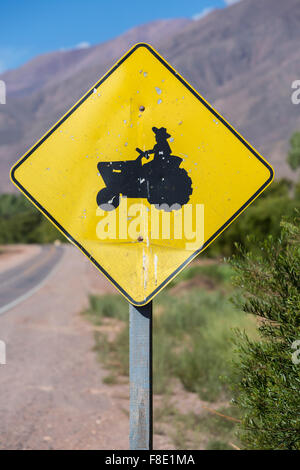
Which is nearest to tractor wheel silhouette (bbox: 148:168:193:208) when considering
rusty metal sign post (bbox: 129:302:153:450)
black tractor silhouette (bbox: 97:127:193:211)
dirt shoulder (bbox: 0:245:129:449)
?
black tractor silhouette (bbox: 97:127:193:211)

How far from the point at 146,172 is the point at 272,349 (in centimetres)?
113

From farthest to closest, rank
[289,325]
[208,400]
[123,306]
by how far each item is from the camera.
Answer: [123,306] → [208,400] → [289,325]

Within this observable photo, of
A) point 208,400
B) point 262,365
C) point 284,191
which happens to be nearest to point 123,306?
point 208,400

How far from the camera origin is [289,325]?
2.68 metres

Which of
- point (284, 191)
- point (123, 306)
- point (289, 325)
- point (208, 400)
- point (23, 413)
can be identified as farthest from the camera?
point (284, 191)

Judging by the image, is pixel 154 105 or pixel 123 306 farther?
pixel 123 306

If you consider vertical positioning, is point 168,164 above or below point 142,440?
above

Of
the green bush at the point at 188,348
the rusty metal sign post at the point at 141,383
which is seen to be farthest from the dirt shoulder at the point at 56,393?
the rusty metal sign post at the point at 141,383

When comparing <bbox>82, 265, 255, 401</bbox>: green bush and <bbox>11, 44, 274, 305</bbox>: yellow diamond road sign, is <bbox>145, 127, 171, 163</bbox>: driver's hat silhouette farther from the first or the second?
<bbox>82, 265, 255, 401</bbox>: green bush

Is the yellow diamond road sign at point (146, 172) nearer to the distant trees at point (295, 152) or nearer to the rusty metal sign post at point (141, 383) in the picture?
the rusty metal sign post at point (141, 383)

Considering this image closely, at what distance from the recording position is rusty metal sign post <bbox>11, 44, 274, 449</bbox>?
247cm
